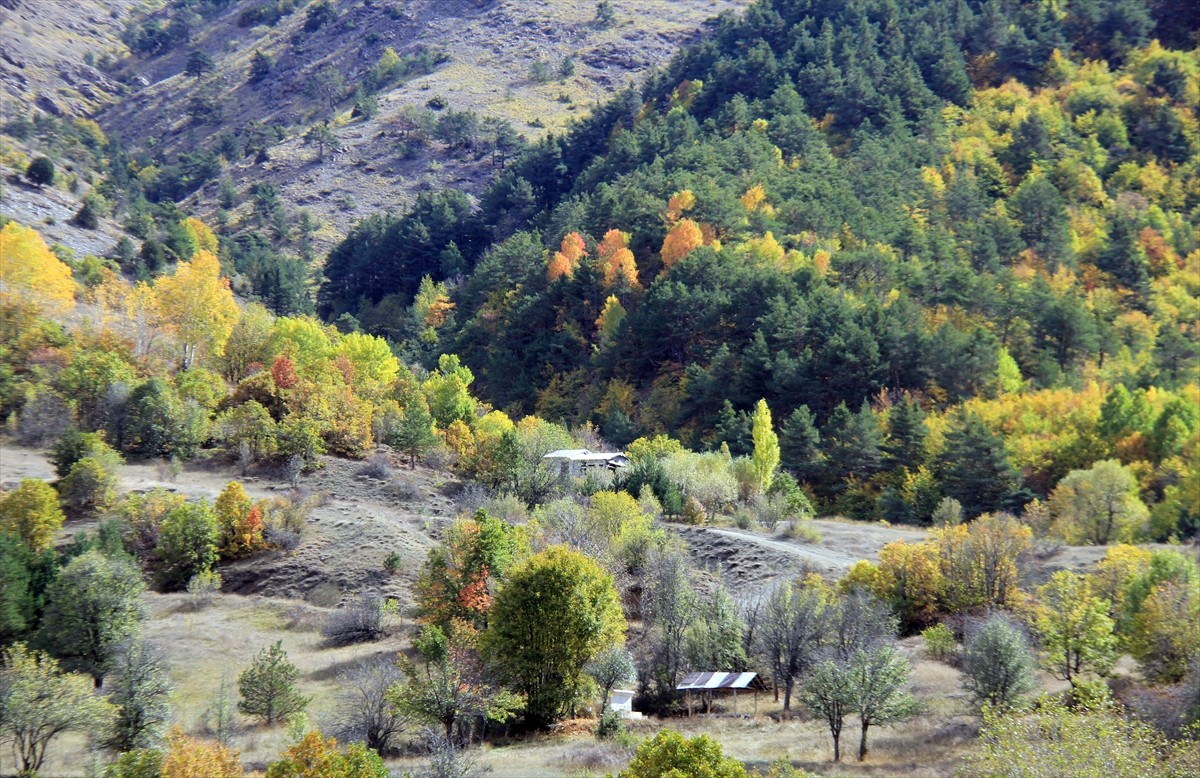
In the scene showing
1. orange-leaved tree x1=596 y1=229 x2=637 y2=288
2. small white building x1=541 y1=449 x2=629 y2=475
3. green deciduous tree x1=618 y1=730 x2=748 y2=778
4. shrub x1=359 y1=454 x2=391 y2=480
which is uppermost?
orange-leaved tree x1=596 y1=229 x2=637 y2=288

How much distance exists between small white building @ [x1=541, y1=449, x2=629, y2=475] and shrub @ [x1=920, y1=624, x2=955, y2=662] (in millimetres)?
22514

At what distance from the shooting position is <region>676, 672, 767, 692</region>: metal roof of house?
35.8 metres

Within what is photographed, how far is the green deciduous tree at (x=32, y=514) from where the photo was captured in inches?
1636

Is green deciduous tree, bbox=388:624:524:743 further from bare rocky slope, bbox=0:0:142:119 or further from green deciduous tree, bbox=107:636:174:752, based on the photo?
bare rocky slope, bbox=0:0:142:119

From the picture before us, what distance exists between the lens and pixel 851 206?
9581 centimetres

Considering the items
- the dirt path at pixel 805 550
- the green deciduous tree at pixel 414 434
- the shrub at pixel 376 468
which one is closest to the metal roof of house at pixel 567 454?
the green deciduous tree at pixel 414 434

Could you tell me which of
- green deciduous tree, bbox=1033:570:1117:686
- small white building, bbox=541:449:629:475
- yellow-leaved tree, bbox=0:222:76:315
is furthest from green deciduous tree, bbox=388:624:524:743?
yellow-leaved tree, bbox=0:222:76:315

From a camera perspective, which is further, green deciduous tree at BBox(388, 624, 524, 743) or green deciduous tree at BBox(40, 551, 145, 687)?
green deciduous tree at BBox(40, 551, 145, 687)

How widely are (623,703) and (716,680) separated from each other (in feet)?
10.2

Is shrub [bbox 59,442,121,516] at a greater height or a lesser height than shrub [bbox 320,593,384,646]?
greater

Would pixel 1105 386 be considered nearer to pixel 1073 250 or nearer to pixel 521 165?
pixel 1073 250

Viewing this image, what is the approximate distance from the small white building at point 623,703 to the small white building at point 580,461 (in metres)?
20.8

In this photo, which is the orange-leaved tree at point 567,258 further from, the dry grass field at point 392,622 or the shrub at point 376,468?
the dry grass field at point 392,622

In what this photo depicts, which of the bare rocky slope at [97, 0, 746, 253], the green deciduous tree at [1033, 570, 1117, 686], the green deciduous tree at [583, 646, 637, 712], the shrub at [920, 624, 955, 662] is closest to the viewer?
the green deciduous tree at [1033, 570, 1117, 686]
